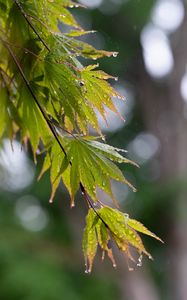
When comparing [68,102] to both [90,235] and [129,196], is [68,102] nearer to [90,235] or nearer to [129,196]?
[90,235]

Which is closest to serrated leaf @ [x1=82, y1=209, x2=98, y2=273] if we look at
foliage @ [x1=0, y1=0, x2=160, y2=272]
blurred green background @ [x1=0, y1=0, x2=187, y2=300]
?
foliage @ [x1=0, y1=0, x2=160, y2=272]

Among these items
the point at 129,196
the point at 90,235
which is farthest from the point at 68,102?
the point at 129,196

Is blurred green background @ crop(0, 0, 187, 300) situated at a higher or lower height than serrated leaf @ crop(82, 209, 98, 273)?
lower

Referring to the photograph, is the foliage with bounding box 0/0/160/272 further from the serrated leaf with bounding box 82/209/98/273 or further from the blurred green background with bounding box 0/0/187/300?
the blurred green background with bounding box 0/0/187/300

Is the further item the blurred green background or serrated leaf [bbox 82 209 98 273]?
the blurred green background

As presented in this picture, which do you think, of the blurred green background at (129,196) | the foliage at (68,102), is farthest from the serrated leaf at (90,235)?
the blurred green background at (129,196)

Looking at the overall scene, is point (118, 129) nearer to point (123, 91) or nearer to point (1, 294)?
point (123, 91)
